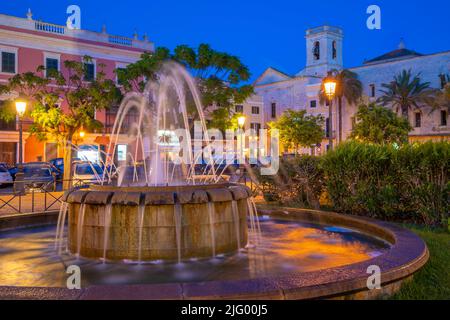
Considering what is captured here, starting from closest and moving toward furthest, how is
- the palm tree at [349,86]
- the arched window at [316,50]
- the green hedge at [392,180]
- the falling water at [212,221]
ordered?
the falling water at [212,221] < the green hedge at [392,180] < the palm tree at [349,86] < the arched window at [316,50]

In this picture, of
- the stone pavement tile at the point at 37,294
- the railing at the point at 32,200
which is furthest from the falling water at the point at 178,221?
the railing at the point at 32,200

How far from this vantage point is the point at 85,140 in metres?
37.3

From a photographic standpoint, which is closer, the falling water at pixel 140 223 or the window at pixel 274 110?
the falling water at pixel 140 223

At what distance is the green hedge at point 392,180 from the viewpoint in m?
9.64

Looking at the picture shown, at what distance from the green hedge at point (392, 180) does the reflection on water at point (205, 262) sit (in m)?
1.88

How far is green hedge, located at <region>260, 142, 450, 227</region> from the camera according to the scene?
964 cm

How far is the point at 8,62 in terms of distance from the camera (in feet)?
112

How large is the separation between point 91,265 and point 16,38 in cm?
3248

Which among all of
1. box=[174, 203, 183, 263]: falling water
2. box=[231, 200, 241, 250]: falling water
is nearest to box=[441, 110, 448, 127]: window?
box=[231, 200, 241, 250]: falling water

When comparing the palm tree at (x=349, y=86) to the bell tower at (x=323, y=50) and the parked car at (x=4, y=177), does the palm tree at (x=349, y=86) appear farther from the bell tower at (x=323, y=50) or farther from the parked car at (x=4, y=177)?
the parked car at (x=4, y=177)

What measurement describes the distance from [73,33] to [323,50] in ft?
114

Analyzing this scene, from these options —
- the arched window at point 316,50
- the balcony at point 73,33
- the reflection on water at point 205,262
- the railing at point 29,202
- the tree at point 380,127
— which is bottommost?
the reflection on water at point 205,262

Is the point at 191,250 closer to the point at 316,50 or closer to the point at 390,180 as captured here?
the point at 390,180
